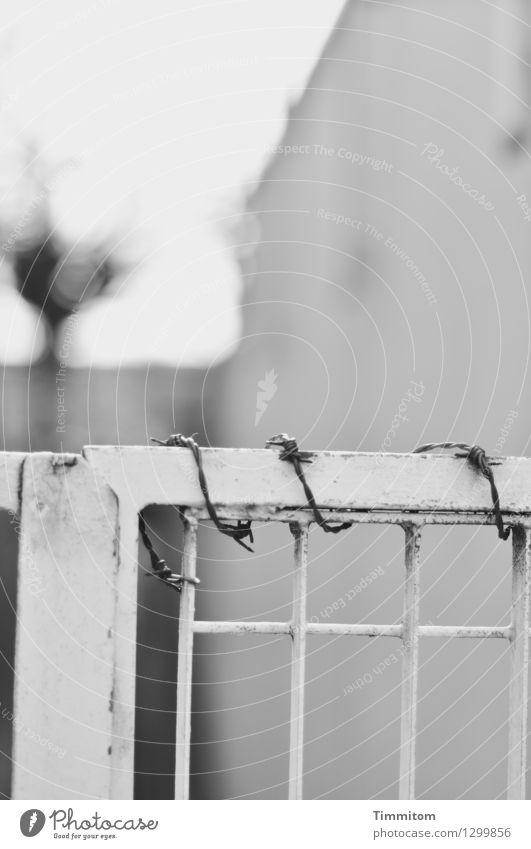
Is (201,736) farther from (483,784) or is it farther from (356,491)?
(356,491)

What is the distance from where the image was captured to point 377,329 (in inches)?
113

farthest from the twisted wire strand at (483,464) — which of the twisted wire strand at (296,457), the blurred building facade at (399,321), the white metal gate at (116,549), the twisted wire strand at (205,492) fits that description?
the blurred building facade at (399,321)

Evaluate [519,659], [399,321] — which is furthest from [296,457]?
[399,321]

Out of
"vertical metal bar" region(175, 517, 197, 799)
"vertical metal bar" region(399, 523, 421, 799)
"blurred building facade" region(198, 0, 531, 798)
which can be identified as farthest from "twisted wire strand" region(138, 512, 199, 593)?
"blurred building facade" region(198, 0, 531, 798)

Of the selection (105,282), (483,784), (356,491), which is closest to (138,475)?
(356,491)

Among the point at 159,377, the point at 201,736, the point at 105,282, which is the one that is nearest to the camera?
the point at 105,282

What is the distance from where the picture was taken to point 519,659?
1.14m

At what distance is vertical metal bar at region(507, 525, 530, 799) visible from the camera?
1.12 meters

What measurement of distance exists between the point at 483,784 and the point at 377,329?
60.1 inches

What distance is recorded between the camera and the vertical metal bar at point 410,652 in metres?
1.08

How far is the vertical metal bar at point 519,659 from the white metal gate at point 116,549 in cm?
7

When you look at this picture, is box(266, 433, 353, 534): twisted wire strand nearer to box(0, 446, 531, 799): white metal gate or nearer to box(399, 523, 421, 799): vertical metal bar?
box(0, 446, 531, 799): white metal gate

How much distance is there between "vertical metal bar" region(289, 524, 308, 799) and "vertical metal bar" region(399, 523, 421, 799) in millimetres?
135

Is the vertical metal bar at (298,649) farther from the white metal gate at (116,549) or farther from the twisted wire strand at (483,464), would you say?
the twisted wire strand at (483,464)
